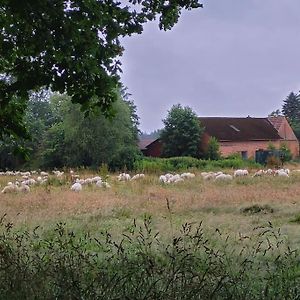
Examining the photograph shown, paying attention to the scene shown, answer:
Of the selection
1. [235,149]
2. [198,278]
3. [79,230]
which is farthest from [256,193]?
[235,149]

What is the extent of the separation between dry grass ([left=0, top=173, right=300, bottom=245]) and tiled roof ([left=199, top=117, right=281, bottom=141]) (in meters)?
29.5

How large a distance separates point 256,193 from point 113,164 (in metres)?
21.5

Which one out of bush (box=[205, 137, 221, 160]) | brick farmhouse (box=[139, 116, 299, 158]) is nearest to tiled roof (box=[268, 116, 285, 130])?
brick farmhouse (box=[139, 116, 299, 158])

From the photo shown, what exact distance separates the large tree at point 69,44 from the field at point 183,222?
63.0 inches

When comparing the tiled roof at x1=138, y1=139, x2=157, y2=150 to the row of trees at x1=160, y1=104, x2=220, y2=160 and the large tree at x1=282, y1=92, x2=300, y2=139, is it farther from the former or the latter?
the large tree at x1=282, y1=92, x2=300, y2=139

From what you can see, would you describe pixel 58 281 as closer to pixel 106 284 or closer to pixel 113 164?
pixel 106 284

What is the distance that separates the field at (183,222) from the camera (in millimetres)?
3498

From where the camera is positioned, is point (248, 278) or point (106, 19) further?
point (106, 19)

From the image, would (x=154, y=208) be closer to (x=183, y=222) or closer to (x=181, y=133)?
(x=183, y=222)

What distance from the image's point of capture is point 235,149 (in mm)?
46906

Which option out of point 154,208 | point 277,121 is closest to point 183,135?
point 277,121

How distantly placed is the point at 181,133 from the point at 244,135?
31.6ft

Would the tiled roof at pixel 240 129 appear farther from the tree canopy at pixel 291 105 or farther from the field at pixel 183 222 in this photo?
the field at pixel 183 222

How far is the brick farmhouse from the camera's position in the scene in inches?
1836
